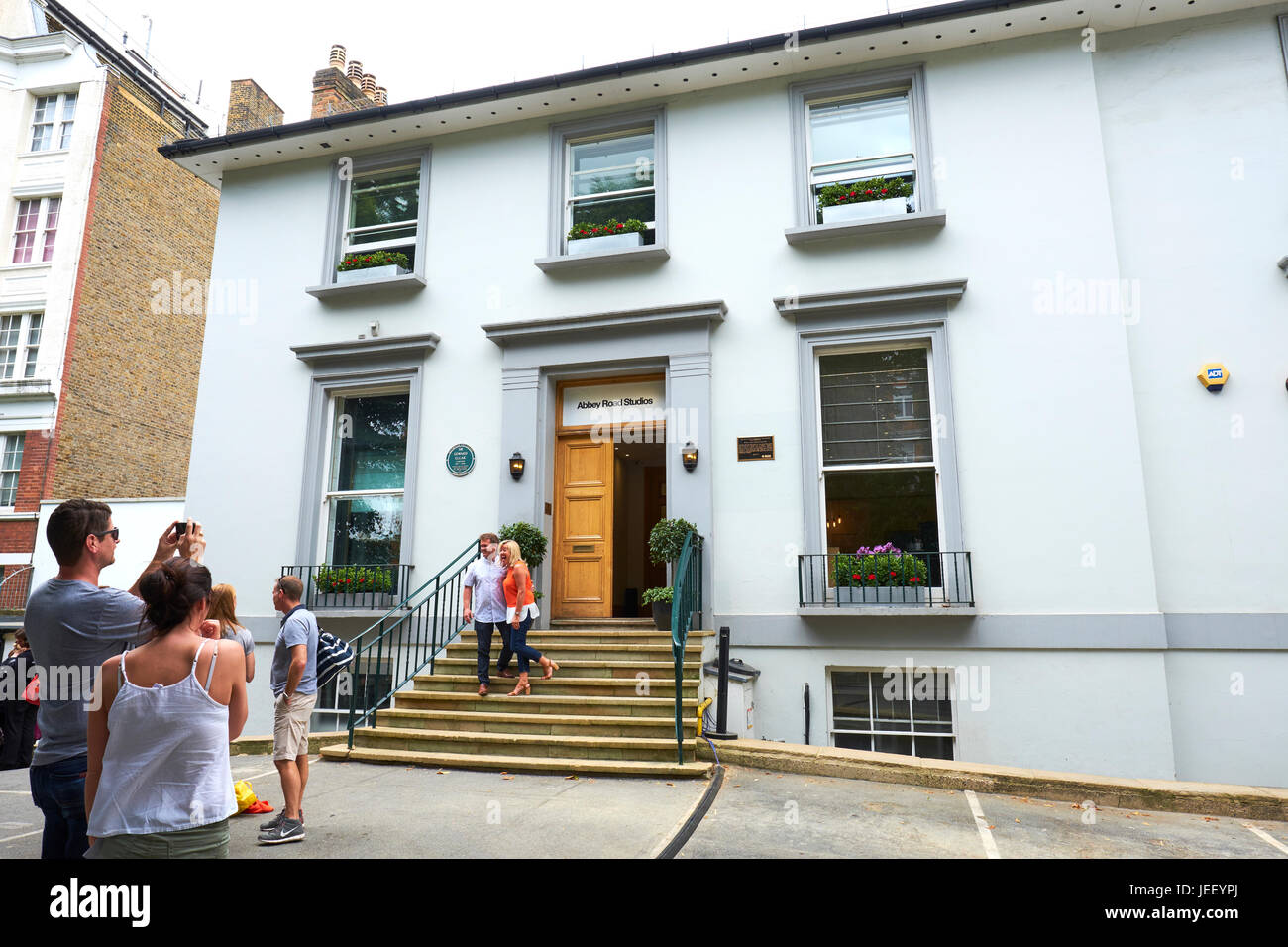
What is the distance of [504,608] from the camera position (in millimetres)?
8070

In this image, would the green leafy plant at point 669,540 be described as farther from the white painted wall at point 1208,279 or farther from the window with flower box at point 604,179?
the white painted wall at point 1208,279

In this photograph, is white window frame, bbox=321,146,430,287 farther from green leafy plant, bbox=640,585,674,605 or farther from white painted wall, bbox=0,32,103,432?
white painted wall, bbox=0,32,103,432

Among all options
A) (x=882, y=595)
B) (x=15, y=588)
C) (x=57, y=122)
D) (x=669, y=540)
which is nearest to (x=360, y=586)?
(x=669, y=540)

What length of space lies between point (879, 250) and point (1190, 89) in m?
3.65

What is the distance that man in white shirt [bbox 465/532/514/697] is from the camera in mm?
7911

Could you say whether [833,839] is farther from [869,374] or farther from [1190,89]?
[1190,89]

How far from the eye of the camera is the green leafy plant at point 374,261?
35.7 feet

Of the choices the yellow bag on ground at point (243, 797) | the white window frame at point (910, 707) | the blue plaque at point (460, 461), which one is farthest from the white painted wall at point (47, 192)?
the white window frame at point (910, 707)

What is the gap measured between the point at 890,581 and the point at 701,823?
156 inches

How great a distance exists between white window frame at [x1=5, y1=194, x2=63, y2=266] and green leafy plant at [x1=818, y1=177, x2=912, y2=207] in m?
17.0

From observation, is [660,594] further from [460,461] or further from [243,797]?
[243,797]

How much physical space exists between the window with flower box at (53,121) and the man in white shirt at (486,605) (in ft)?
55.7
